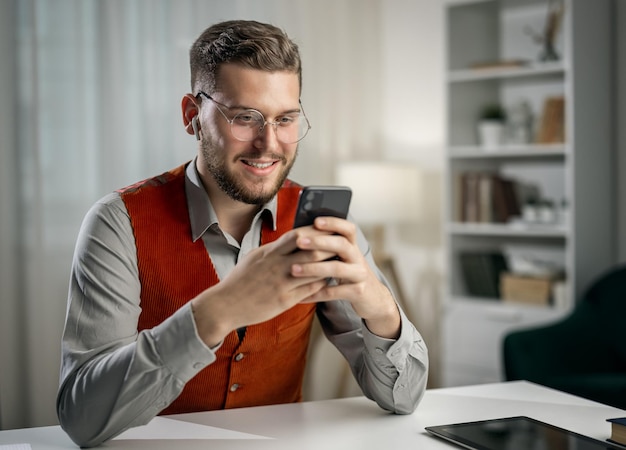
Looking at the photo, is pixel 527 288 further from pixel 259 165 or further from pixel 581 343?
pixel 259 165

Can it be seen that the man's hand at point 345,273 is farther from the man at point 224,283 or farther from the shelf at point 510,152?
the shelf at point 510,152

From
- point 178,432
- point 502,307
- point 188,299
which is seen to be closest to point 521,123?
point 502,307

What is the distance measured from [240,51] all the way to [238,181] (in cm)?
26

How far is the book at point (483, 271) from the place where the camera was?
3838 millimetres

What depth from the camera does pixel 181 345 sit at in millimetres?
1256

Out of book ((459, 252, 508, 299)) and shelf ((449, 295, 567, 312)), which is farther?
book ((459, 252, 508, 299))

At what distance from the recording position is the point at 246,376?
5.41 feet

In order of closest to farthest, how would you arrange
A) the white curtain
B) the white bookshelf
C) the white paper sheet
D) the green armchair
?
the white paper sheet, the white curtain, the green armchair, the white bookshelf

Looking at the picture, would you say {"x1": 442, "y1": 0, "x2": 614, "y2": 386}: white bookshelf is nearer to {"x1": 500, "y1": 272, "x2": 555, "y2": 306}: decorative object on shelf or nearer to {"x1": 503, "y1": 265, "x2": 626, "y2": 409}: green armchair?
{"x1": 500, "y1": 272, "x2": 555, "y2": 306}: decorative object on shelf

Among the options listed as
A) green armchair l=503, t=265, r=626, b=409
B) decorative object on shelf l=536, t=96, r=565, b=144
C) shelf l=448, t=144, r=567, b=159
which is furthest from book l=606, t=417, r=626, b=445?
decorative object on shelf l=536, t=96, r=565, b=144

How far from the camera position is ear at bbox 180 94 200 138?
1623 mm

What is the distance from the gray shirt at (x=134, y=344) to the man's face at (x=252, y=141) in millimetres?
142

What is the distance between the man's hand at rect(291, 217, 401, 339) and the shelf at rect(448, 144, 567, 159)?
2.35 meters

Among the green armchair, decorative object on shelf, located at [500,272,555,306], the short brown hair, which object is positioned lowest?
the green armchair
